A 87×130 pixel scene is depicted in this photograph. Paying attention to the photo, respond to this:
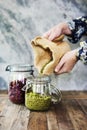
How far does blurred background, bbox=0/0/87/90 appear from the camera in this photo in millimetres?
1334

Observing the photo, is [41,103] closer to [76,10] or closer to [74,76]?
[74,76]

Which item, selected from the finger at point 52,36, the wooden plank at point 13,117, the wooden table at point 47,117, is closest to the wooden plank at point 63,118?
the wooden table at point 47,117

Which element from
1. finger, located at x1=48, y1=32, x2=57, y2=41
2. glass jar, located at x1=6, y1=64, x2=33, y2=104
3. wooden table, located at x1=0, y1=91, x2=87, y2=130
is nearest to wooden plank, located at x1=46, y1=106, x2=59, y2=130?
wooden table, located at x1=0, y1=91, x2=87, y2=130

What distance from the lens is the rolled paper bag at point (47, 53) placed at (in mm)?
1155

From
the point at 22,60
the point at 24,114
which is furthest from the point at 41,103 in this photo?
the point at 22,60

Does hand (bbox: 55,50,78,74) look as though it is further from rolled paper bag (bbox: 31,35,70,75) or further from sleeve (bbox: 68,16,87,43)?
sleeve (bbox: 68,16,87,43)

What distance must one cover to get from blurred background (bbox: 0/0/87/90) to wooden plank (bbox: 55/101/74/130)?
0.32 meters

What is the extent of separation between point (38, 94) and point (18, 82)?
0.13 m

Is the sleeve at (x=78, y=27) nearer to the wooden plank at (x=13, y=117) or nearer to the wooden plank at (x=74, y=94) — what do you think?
the wooden plank at (x=74, y=94)

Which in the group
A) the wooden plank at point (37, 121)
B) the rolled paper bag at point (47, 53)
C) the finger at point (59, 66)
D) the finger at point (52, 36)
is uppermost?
the finger at point (52, 36)

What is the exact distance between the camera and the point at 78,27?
4.17ft

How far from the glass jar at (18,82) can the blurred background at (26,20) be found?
0.19 m

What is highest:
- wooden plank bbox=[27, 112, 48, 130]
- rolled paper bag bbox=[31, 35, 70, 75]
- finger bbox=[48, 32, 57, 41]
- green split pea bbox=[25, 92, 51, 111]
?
finger bbox=[48, 32, 57, 41]

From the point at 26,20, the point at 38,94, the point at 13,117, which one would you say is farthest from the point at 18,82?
the point at 26,20
